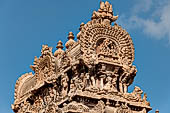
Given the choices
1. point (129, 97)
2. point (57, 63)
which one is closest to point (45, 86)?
point (57, 63)

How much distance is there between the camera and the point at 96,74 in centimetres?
3519

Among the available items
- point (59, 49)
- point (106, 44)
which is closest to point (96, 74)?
point (106, 44)

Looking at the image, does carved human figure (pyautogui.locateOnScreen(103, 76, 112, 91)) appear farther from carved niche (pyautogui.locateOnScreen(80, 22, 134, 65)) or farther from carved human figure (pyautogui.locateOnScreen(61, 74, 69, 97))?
carved human figure (pyautogui.locateOnScreen(61, 74, 69, 97))

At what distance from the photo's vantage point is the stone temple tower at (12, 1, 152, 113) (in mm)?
33531

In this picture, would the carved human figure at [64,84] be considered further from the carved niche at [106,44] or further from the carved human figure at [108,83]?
the carved human figure at [108,83]

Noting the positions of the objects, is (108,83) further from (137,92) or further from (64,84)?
(64,84)

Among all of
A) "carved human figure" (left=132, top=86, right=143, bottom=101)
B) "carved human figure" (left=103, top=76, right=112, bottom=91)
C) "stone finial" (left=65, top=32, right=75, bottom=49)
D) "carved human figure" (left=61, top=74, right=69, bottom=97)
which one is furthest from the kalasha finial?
"carved human figure" (left=132, top=86, right=143, bottom=101)

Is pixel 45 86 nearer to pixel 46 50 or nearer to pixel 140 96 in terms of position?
pixel 46 50

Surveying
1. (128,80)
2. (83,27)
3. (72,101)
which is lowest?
(72,101)

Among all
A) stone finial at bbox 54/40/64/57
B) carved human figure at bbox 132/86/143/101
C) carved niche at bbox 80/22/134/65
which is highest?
stone finial at bbox 54/40/64/57

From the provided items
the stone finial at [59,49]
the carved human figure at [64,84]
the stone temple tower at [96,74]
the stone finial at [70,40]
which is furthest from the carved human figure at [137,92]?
the stone finial at [59,49]

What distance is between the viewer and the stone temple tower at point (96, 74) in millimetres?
33531

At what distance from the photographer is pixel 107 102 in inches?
1325

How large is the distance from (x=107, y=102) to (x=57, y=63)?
5.88 metres
